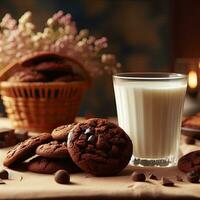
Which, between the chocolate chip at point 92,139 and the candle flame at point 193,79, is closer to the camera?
the chocolate chip at point 92,139

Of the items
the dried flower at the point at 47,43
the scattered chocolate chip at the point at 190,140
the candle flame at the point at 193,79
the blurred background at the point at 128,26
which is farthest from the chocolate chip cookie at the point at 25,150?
the blurred background at the point at 128,26

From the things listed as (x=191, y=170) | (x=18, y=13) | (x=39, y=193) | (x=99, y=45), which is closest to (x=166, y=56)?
(x=18, y=13)

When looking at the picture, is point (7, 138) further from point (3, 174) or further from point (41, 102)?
point (3, 174)

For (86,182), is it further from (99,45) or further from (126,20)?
(126,20)

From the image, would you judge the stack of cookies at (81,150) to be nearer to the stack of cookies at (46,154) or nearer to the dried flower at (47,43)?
the stack of cookies at (46,154)

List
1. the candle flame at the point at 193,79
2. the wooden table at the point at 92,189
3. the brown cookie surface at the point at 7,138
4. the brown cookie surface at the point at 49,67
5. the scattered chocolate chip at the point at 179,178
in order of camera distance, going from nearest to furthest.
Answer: the wooden table at the point at 92,189
the scattered chocolate chip at the point at 179,178
the brown cookie surface at the point at 7,138
the brown cookie surface at the point at 49,67
the candle flame at the point at 193,79

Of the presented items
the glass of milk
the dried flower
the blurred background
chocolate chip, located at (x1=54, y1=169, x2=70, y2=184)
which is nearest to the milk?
the glass of milk
